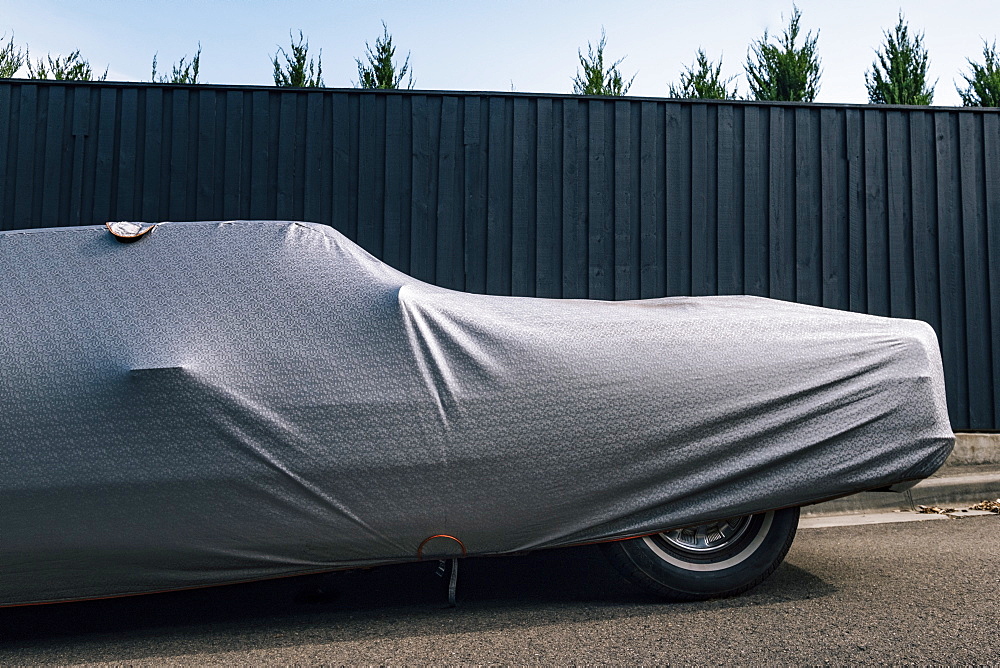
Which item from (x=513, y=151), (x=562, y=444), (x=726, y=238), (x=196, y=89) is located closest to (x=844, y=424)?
(x=562, y=444)

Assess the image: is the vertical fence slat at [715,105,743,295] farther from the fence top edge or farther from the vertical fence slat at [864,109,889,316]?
the vertical fence slat at [864,109,889,316]

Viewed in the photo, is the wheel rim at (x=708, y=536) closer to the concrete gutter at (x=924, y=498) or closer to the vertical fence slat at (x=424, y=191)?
the concrete gutter at (x=924, y=498)

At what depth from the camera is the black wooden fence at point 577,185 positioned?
571cm

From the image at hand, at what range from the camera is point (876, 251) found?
5973mm

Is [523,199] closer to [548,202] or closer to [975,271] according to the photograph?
[548,202]

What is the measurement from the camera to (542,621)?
2697 millimetres

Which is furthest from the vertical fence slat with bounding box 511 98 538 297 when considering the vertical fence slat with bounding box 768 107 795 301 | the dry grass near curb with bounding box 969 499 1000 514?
the dry grass near curb with bounding box 969 499 1000 514

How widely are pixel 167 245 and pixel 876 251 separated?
523 centimetres

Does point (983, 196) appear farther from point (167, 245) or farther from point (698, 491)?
point (167, 245)

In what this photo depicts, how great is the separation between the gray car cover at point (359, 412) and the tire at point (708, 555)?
0.12 meters

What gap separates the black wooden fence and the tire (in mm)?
3089

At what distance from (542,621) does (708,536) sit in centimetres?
71

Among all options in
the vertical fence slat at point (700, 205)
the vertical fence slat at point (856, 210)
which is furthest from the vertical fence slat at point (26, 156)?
the vertical fence slat at point (856, 210)

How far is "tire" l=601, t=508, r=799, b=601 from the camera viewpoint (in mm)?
2793
